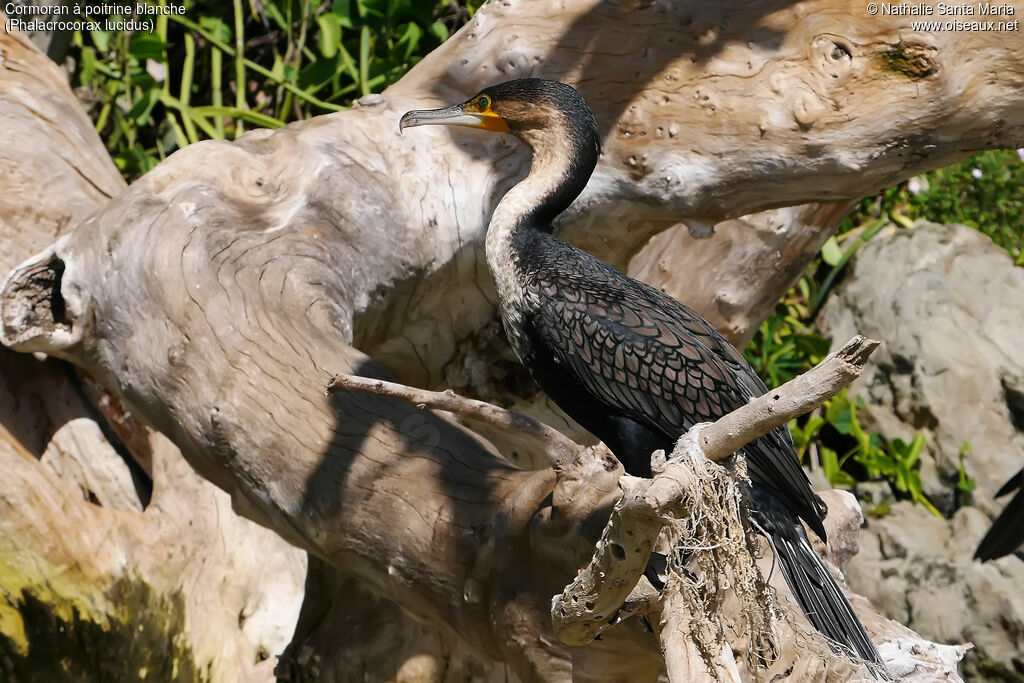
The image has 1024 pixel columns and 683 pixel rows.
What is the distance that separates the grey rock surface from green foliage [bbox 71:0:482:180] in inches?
94.8

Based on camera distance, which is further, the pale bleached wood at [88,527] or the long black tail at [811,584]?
the pale bleached wood at [88,527]

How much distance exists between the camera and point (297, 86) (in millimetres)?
5113

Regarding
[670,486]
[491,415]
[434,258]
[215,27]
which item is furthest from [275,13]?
[670,486]

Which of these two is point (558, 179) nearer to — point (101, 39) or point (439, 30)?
point (439, 30)

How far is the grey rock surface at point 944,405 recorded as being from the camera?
475 centimetres

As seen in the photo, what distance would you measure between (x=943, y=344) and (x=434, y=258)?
2927mm

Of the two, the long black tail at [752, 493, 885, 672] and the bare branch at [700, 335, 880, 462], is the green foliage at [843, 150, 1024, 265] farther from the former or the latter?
the bare branch at [700, 335, 880, 462]

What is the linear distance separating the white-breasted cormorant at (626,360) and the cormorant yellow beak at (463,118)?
23cm

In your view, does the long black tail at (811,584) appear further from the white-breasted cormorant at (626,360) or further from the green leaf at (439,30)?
the green leaf at (439,30)

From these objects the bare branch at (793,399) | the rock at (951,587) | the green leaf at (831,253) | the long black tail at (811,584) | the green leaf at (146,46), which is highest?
the bare branch at (793,399)

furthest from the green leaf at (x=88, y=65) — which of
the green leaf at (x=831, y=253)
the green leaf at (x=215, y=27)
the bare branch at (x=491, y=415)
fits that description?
the green leaf at (x=831, y=253)

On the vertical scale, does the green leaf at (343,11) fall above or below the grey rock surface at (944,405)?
above

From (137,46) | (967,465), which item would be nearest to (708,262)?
(967,465)

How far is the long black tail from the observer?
222cm
